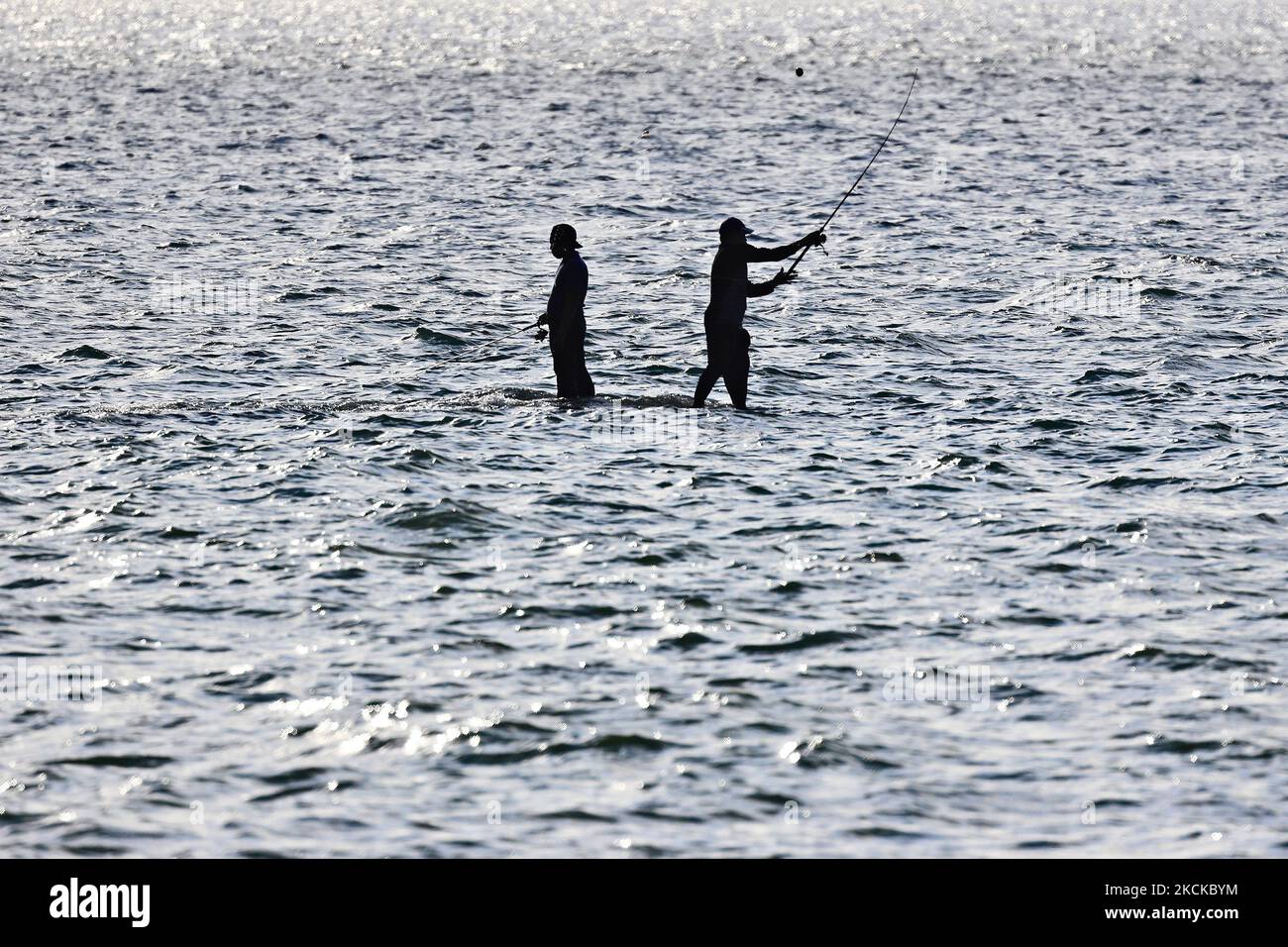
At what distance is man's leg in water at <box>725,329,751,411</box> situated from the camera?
2212 centimetres

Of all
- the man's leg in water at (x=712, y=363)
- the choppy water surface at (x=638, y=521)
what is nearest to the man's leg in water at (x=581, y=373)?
the choppy water surface at (x=638, y=521)

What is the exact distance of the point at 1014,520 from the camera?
59.5 feet

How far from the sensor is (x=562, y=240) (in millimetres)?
21734

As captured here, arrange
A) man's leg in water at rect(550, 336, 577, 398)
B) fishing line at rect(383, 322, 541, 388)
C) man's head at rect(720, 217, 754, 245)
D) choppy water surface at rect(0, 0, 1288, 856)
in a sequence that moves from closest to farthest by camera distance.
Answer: choppy water surface at rect(0, 0, 1288, 856)
man's head at rect(720, 217, 754, 245)
man's leg in water at rect(550, 336, 577, 398)
fishing line at rect(383, 322, 541, 388)

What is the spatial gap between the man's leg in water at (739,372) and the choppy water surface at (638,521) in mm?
300

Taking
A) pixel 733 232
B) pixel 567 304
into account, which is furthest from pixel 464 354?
pixel 733 232

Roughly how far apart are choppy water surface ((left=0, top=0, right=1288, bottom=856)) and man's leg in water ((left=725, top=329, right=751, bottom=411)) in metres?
0.30

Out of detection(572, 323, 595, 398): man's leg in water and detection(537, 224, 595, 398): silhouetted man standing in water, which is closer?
detection(537, 224, 595, 398): silhouetted man standing in water

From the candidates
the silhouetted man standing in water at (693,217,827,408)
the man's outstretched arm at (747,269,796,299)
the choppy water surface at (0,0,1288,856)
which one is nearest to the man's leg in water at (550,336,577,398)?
the choppy water surface at (0,0,1288,856)

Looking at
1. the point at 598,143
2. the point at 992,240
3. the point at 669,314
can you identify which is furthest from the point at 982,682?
the point at 598,143

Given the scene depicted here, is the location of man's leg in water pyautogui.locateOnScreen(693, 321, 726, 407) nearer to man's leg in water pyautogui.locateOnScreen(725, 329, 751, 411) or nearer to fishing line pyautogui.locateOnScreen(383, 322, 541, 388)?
man's leg in water pyautogui.locateOnScreen(725, 329, 751, 411)

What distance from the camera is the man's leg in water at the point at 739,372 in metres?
22.1

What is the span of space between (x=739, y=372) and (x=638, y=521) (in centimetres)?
472

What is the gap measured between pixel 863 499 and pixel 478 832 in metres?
7.98
